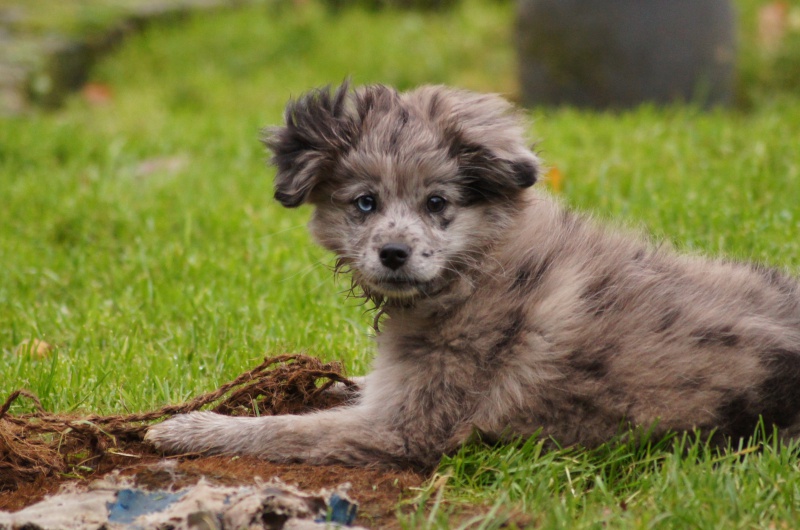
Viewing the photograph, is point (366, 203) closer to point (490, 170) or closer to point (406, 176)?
point (406, 176)

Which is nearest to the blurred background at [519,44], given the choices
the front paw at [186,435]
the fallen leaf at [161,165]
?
the fallen leaf at [161,165]

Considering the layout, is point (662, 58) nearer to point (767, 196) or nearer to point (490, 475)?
point (767, 196)

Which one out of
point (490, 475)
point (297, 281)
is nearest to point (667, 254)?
point (490, 475)

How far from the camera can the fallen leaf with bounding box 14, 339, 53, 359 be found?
15.9 ft

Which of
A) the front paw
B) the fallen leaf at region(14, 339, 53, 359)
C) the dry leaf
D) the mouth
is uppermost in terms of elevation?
the mouth

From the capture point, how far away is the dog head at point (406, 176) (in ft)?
13.0

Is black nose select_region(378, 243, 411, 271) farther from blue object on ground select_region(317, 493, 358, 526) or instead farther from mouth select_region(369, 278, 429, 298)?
blue object on ground select_region(317, 493, 358, 526)

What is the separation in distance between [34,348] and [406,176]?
2.21 m

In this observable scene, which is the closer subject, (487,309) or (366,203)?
(487,309)

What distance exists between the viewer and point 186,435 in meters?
3.94

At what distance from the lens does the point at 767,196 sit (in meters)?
6.55

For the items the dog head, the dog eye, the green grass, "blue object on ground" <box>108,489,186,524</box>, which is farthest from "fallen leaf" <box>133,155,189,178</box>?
"blue object on ground" <box>108,489,186,524</box>

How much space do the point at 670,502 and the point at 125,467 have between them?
1.89 meters

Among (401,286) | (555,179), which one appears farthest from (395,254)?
(555,179)
